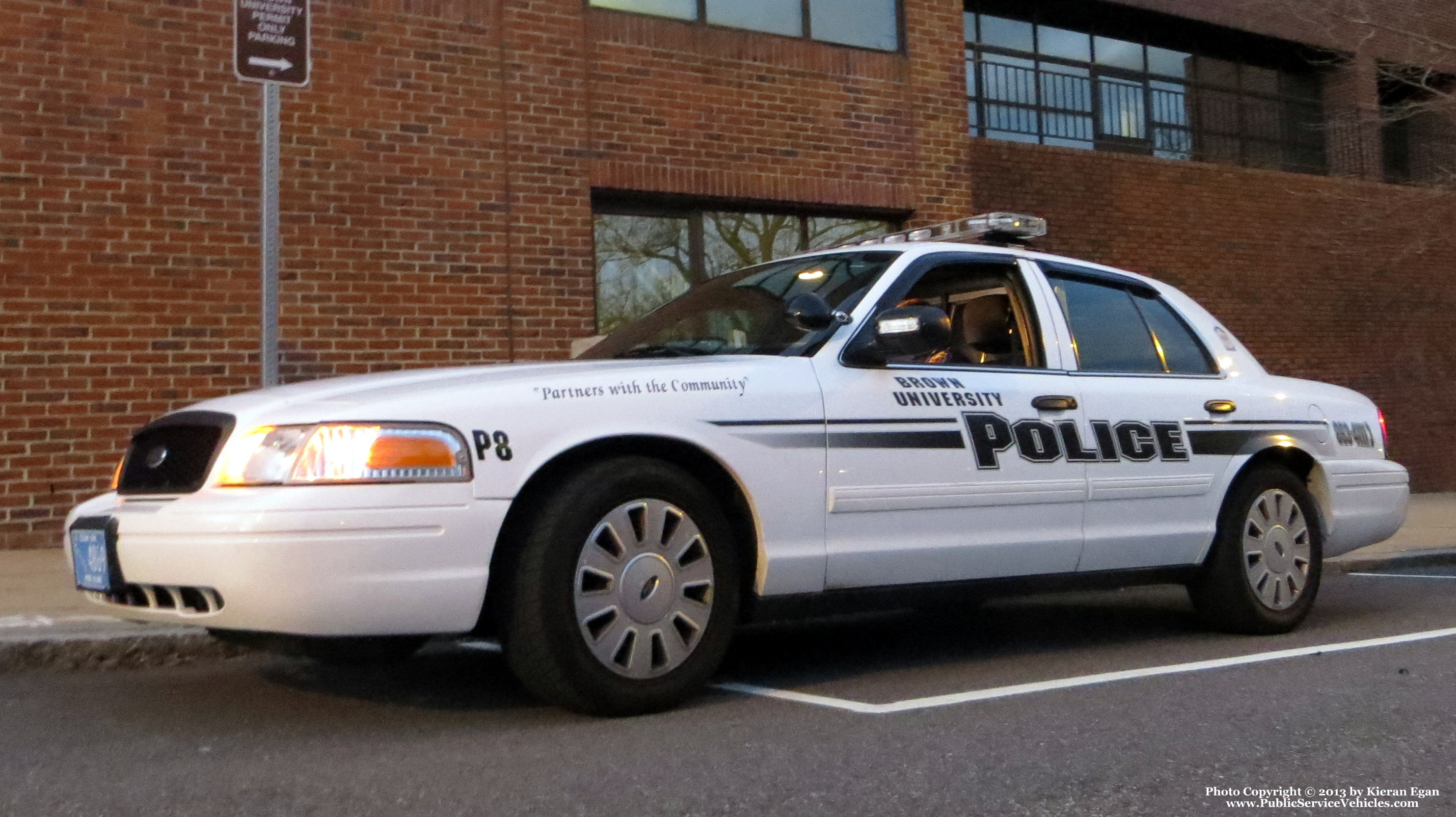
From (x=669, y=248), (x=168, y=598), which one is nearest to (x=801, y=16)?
(x=669, y=248)

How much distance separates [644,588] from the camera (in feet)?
13.9

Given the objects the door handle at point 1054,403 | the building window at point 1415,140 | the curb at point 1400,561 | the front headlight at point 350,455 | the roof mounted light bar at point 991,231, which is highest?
the building window at point 1415,140

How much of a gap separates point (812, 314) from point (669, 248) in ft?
19.2

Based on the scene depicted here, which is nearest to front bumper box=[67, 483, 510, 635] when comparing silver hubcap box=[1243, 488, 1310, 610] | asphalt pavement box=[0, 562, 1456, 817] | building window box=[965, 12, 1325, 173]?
asphalt pavement box=[0, 562, 1456, 817]

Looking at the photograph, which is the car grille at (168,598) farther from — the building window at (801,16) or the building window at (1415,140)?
the building window at (1415,140)

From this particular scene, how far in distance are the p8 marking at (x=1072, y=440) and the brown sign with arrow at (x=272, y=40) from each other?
3.11m

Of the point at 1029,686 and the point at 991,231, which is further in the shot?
the point at 991,231

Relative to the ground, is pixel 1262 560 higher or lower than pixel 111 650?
higher

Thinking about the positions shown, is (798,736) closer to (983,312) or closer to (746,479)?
(746,479)

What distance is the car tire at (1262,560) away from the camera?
5.89m

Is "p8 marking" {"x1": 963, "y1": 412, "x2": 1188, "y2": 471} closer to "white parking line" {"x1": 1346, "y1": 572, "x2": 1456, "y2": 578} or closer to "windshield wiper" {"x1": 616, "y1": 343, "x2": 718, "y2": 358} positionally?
"windshield wiper" {"x1": 616, "y1": 343, "x2": 718, "y2": 358}

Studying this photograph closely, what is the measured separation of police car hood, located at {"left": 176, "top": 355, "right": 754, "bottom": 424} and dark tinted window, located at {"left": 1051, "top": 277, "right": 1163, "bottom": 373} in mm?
1663

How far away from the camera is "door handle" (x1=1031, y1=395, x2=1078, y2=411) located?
5273 mm
